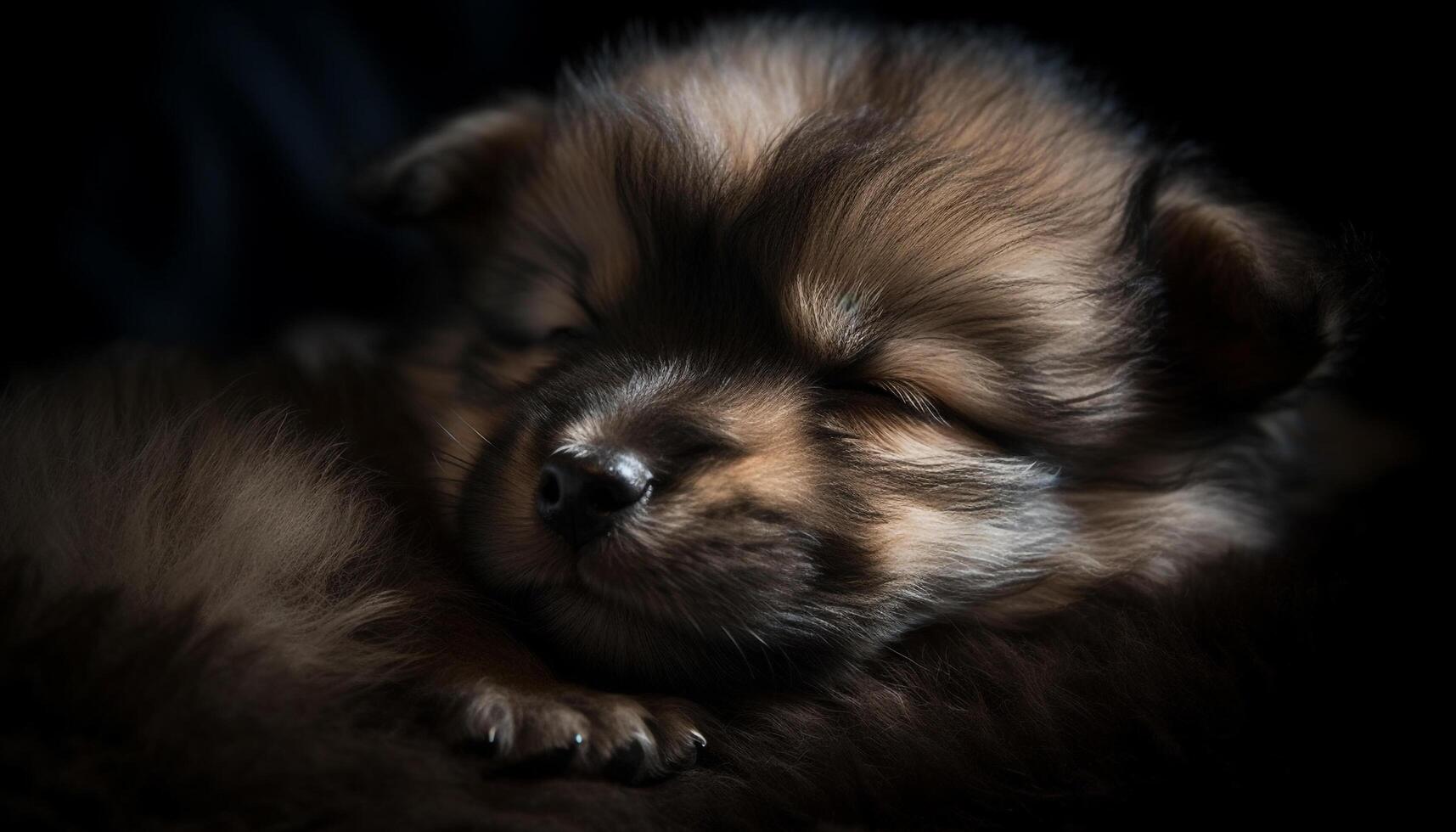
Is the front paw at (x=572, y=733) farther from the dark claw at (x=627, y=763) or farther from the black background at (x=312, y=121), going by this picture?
the black background at (x=312, y=121)

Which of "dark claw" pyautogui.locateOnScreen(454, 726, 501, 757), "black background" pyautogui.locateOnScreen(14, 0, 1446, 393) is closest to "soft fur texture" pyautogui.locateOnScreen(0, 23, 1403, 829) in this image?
"dark claw" pyautogui.locateOnScreen(454, 726, 501, 757)

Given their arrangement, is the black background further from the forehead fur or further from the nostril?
the nostril

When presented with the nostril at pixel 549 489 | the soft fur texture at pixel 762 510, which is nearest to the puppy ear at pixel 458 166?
the soft fur texture at pixel 762 510

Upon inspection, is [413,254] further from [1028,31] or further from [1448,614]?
[1448,614]

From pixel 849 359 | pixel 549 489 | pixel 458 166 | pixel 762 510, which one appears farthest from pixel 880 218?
pixel 458 166

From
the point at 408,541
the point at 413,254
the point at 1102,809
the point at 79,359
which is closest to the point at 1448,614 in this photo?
the point at 1102,809

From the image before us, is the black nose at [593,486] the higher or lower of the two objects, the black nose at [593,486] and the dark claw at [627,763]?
the higher
